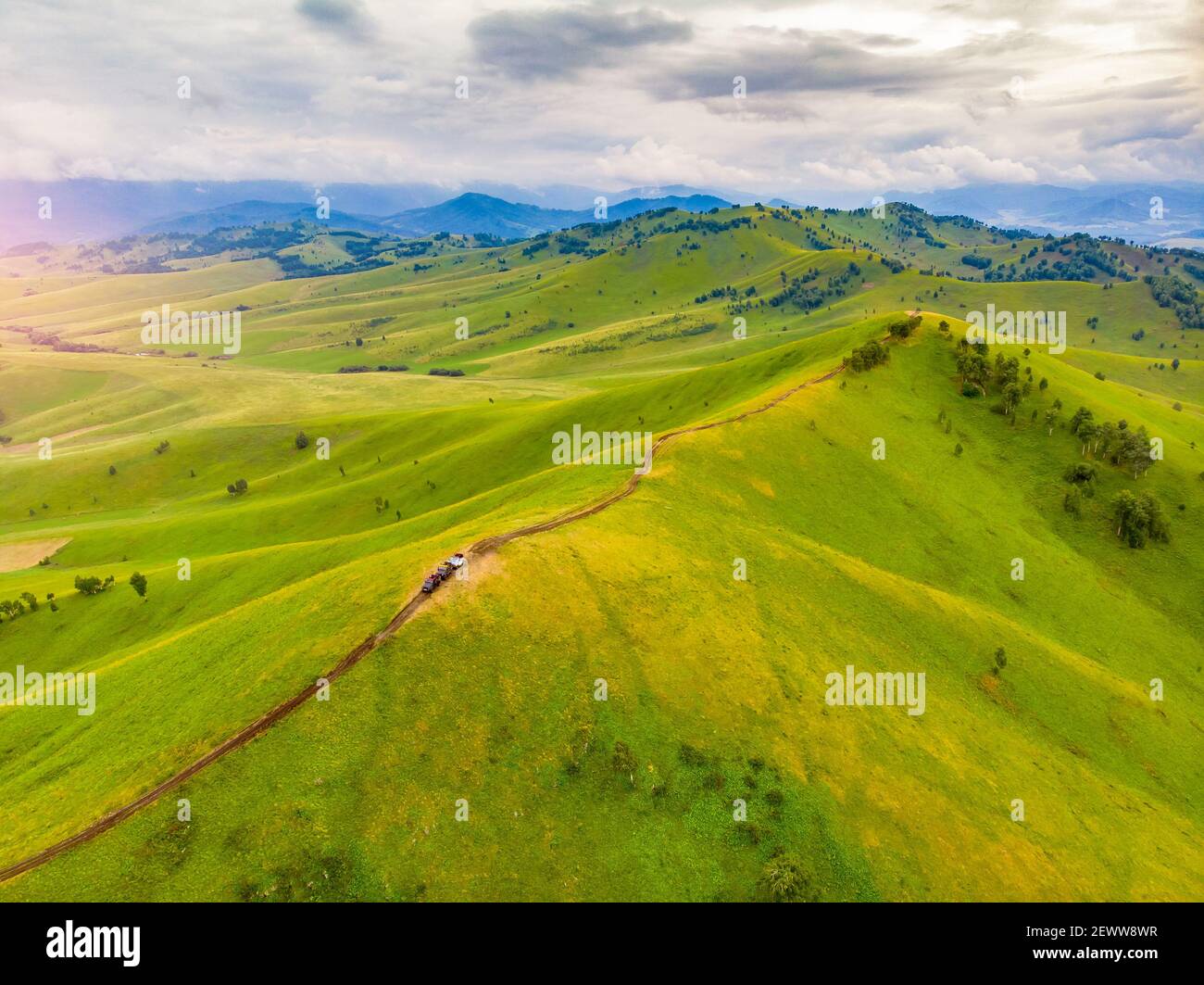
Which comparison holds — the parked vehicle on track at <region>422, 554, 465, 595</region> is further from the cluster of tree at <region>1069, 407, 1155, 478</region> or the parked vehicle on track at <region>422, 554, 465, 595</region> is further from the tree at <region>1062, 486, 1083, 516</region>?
the cluster of tree at <region>1069, 407, 1155, 478</region>

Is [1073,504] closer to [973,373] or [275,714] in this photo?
[973,373]

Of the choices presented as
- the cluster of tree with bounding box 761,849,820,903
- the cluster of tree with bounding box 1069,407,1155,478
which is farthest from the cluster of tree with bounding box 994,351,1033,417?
the cluster of tree with bounding box 761,849,820,903

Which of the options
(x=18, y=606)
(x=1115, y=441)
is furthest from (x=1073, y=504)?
(x=18, y=606)

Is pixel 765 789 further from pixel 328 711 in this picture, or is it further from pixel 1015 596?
pixel 1015 596

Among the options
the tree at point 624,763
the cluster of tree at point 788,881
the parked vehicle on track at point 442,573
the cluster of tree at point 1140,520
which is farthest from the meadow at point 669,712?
the cluster of tree at point 1140,520
